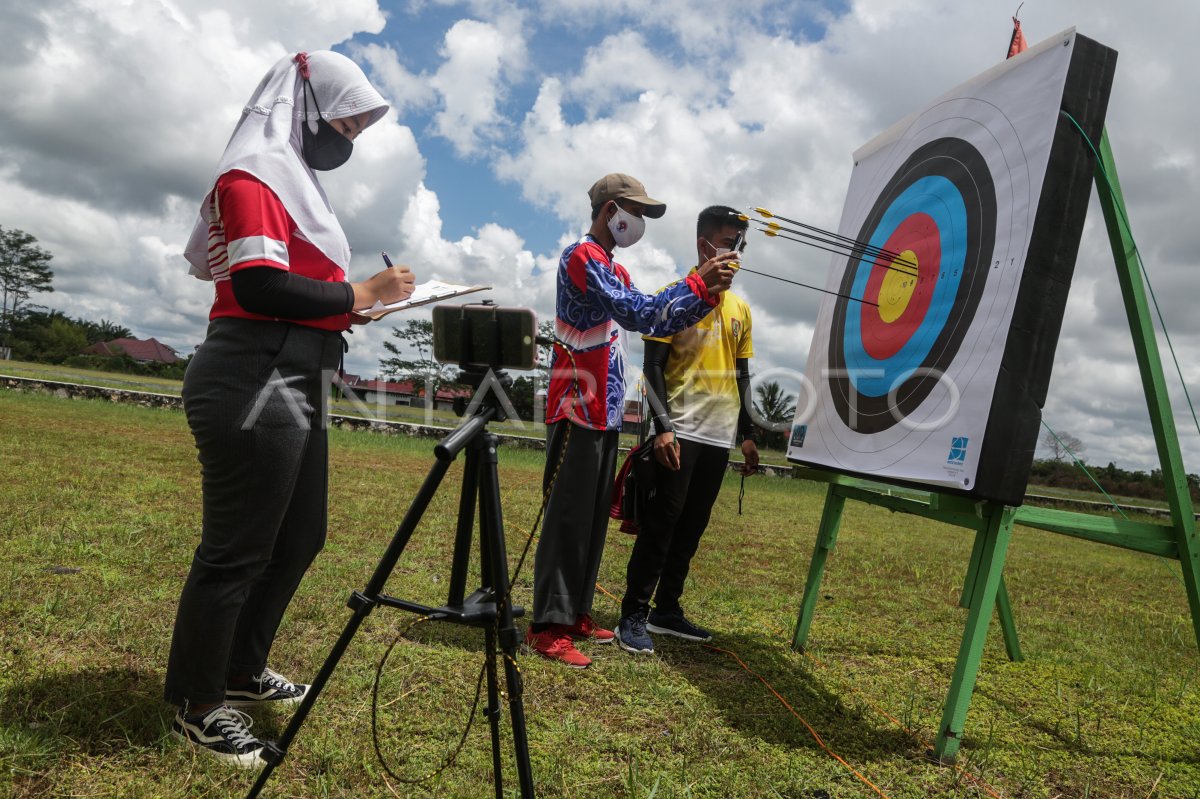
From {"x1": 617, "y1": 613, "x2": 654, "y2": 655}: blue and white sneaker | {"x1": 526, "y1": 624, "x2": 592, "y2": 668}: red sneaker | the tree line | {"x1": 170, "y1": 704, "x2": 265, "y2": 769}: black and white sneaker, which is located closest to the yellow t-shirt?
{"x1": 617, "y1": 613, "x2": 654, "y2": 655}: blue and white sneaker

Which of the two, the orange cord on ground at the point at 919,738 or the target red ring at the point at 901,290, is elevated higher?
the target red ring at the point at 901,290

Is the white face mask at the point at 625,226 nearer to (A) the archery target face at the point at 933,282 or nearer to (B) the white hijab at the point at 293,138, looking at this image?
(A) the archery target face at the point at 933,282

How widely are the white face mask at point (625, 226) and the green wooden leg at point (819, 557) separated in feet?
4.48

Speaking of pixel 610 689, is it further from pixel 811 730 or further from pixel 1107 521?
pixel 1107 521

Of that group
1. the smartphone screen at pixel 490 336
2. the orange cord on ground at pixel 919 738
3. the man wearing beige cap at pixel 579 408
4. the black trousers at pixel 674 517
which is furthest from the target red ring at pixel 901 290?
the smartphone screen at pixel 490 336

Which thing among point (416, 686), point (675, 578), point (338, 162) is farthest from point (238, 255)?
point (675, 578)

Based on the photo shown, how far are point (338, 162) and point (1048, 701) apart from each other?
10.7 feet

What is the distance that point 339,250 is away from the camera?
1899mm

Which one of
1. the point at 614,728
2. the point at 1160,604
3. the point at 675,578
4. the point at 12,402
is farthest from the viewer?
the point at 12,402

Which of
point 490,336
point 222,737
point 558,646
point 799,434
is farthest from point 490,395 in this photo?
point 799,434

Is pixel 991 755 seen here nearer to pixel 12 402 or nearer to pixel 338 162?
pixel 338 162

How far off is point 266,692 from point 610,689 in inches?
43.5

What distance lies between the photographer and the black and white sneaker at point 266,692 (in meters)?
2.08

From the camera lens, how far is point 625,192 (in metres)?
2.88
